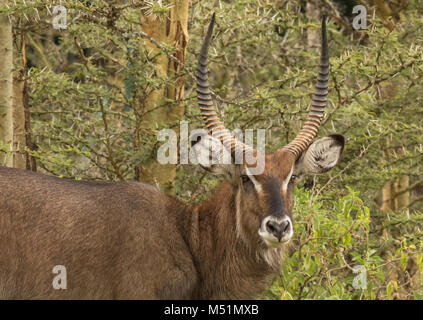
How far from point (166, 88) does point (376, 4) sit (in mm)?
4516

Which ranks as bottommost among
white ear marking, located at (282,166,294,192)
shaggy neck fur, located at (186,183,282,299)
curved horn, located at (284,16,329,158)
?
shaggy neck fur, located at (186,183,282,299)

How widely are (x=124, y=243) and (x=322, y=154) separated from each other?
6.54 ft

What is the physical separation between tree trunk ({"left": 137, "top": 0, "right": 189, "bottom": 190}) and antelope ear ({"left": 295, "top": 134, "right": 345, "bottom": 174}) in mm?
2279

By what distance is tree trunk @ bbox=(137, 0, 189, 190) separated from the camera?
860 centimetres

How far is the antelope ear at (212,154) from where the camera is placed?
655 cm

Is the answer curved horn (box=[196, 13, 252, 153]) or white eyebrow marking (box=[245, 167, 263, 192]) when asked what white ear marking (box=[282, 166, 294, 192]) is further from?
curved horn (box=[196, 13, 252, 153])

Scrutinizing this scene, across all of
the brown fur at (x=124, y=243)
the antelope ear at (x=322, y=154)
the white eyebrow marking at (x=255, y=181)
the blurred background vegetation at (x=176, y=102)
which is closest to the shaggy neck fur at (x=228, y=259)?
the brown fur at (x=124, y=243)

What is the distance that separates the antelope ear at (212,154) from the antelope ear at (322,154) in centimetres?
66

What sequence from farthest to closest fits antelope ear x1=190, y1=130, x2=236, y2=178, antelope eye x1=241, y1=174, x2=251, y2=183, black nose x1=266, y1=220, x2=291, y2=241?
antelope ear x1=190, y1=130, x2=236, y2=178
antelope eye x1=241, y1=174, x2=251, y2=183
black nose x1=266, y1=220, x2=291, y2=241

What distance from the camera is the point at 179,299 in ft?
20.0

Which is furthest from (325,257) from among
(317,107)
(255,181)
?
(317,107)

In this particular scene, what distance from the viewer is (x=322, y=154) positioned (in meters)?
6.83

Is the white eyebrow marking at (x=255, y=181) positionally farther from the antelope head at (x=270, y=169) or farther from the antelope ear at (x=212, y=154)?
the antelope ear at (x=212, y=154)

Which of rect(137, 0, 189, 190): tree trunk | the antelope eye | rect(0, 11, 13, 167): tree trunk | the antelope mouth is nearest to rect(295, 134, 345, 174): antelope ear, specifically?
the antelope eye
